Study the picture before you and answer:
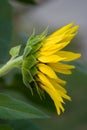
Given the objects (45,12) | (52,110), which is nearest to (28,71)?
(52,110)

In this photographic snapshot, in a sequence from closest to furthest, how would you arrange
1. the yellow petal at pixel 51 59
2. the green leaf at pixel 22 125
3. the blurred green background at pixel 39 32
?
1. the yellow petal at pixel 51 59
2. the green leaf at pixel 22 125
3. the blurred green background at pixel 39 32

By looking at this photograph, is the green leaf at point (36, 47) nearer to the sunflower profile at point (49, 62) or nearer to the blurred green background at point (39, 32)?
the sunflower profile at point (49, 62)

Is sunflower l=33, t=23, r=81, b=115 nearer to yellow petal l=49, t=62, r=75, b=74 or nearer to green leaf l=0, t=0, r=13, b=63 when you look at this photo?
yellow petal l=49, t=62, r=75, b=74

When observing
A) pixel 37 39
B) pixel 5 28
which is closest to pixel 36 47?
pixel 37 39

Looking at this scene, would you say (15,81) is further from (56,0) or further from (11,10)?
(56,0)

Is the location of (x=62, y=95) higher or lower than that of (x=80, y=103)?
higher

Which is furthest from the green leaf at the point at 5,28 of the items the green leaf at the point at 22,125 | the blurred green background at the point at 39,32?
the green leaf at the point at 22,125

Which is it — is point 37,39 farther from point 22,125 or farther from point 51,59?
point 22,125
